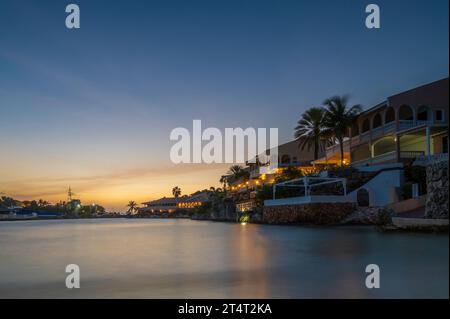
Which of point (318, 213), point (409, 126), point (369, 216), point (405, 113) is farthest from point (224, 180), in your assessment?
point (369, 216)

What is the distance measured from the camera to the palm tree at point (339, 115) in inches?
1576

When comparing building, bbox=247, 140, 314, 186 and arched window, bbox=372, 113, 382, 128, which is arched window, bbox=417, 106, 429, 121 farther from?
building, bbox=247, 140, 314, 186

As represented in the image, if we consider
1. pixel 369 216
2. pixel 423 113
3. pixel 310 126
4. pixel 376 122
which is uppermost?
pixel 310 126

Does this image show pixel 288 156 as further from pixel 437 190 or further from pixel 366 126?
pixel 437 190

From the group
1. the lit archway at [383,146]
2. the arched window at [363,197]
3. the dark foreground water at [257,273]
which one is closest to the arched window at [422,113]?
the lit archway at [383,146]

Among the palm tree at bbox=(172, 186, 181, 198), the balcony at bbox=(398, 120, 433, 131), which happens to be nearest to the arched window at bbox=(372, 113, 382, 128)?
the balcony at bbox=(398, 120, 433, 131)

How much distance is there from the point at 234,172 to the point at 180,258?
71483mm

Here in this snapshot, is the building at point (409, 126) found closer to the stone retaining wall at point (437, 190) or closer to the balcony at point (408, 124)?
the balcony at point (408, 124)

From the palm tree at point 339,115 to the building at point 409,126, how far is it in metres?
1.02

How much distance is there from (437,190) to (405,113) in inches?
724

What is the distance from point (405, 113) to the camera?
112 feet

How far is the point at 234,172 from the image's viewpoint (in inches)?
3519

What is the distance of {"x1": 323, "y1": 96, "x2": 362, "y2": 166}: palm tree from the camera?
1576 inches
